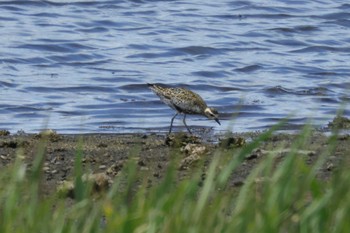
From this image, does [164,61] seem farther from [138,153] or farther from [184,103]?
[138,153]

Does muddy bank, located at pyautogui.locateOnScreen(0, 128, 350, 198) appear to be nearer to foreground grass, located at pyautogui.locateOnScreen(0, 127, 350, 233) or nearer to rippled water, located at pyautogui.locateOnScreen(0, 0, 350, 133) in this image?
rippled water, located at pyautogui.locateOnScreen(0, 0, 350, 133)

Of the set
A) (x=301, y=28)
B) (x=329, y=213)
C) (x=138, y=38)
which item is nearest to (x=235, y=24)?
(x=301, y=28)

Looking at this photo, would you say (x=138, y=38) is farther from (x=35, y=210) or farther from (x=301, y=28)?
(x=35, y=210)

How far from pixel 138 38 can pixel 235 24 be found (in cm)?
230

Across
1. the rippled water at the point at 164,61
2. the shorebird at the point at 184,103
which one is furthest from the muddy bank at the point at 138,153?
the rippled water at the point at 164,61

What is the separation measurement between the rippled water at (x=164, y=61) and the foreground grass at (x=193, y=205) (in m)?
5.50

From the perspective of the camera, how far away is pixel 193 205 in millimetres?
5582

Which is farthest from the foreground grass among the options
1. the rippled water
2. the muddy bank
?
the rippled water

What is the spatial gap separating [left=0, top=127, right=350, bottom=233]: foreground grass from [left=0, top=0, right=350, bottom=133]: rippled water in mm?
5499

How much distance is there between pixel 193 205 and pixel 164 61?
38.9 ft

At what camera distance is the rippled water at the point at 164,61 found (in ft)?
45.5

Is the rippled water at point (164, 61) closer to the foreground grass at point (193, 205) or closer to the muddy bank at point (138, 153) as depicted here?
the muddy bank at point (138, 153)

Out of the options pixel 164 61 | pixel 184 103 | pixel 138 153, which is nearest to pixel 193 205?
pixel 138 153

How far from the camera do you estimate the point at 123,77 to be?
1617cm
